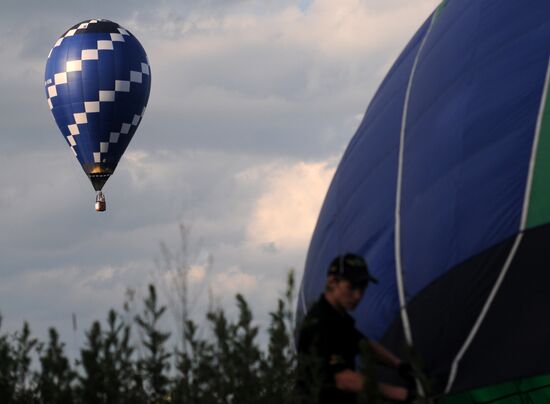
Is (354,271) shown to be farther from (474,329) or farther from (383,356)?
(474,329)

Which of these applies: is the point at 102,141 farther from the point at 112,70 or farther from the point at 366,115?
the point at 366,115

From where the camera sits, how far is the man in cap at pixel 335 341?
295 inches

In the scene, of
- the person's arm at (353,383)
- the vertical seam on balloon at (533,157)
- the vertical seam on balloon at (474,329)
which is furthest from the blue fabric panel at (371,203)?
the person's arm at (353,383)

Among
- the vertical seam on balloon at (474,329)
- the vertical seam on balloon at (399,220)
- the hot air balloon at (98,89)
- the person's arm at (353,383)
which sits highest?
the hot air balloon at (98,89)

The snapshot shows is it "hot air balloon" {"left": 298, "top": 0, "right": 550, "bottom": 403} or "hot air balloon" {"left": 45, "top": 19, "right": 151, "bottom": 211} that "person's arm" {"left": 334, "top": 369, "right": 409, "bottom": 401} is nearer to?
"hot air balloon" {"left": 298, "top": 0, "right": 550, "bottom": 403}

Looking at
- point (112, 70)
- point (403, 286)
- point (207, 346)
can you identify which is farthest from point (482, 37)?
point (112, 70)

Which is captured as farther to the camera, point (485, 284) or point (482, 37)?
point (482, 37)

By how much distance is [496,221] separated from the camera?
10.6 meters

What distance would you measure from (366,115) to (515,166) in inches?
149

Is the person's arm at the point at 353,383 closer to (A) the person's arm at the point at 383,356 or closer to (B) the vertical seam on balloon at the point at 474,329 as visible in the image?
(A) the person's arm at the point at 383,356

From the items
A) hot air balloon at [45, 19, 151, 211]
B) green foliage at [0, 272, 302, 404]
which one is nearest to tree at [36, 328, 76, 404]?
green foliage at [0, 272, 302, 404]

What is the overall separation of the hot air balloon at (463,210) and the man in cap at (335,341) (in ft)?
4.47

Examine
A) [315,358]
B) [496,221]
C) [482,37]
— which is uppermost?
[482,37]

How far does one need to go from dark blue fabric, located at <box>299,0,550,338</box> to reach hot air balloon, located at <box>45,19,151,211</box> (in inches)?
811
